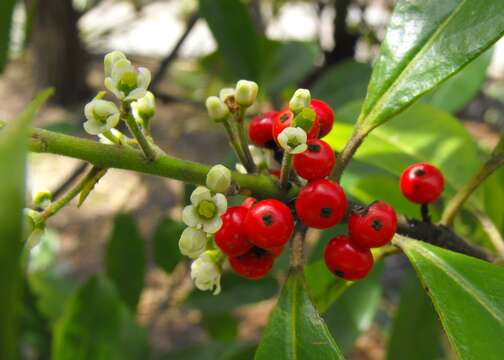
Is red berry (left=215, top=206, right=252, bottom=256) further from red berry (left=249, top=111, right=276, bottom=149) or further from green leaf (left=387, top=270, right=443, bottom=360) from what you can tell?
green leaf (left=387, top=270, right=443, bottom=360)

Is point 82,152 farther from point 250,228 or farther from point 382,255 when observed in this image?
point 382,255

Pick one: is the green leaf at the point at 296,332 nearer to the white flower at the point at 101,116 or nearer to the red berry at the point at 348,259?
the red berry at the point at 348,259

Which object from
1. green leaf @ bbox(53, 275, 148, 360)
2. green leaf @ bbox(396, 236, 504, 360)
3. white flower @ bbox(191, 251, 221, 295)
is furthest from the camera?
green leaf @ bbox(53, 275, 148, 360)

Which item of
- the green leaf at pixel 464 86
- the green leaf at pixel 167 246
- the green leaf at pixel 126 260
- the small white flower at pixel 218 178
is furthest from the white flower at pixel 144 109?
the green leaf at pixel 126 260

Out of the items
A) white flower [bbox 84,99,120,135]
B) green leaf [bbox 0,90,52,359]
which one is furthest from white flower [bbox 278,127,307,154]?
green leaf [bbox 0,90,52,359]

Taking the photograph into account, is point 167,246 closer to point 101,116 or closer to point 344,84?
point 344,84

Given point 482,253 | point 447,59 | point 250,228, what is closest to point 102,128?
point 250,228
